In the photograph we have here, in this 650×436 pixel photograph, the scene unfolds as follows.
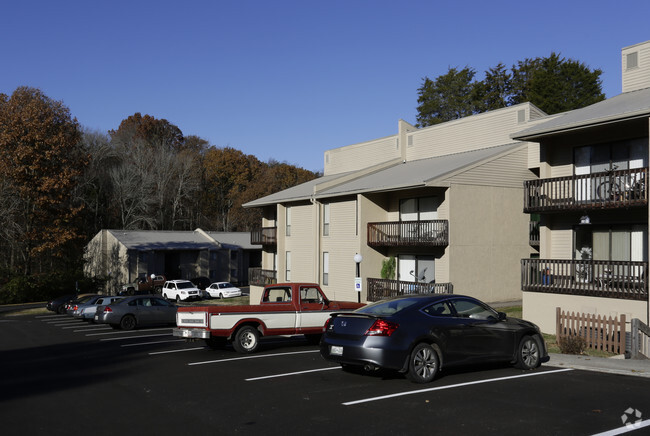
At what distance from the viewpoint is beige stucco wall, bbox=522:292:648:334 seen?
18500 mm

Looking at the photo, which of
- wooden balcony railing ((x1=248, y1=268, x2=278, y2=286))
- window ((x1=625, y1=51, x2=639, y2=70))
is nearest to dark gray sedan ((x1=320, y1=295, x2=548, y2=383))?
window ((x1=625, y1=51, x2=639, y2=70))

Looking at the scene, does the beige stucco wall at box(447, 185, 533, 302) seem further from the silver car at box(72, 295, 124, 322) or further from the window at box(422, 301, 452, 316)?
the silver car at box(72, 295, 124, 322)

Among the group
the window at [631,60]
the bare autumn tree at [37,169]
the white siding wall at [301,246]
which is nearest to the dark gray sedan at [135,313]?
the white siding wall at [301,246]

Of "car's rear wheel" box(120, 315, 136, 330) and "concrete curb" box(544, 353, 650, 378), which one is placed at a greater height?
"concrete curb" box(544, 353, 650, 378)

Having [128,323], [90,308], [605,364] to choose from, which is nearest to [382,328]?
[605,364]

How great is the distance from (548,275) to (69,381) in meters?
15.8

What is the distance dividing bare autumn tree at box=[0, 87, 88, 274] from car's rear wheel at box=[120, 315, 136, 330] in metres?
27.4

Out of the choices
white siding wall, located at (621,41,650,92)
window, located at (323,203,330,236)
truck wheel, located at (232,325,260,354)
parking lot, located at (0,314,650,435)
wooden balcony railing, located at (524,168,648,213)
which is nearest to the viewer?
parking lot, located at (0,314,650,435)

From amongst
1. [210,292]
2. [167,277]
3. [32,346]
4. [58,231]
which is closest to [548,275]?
[32,346]

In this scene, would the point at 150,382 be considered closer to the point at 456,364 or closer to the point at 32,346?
the point at 456,364

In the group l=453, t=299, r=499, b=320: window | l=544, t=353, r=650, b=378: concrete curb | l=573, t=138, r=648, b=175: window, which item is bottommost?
l=544, t=353, r=650, b=378: concrete curb

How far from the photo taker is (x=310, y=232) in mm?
35375

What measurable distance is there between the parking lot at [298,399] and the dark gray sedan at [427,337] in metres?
0.36

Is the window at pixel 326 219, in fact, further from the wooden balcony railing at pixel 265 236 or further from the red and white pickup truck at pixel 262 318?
the red and white pickup truck at pixel 262 318
